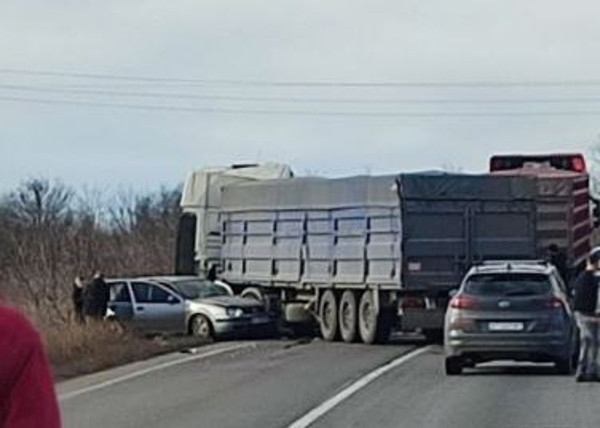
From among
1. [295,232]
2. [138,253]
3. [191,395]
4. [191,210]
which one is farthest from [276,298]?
[138,253]

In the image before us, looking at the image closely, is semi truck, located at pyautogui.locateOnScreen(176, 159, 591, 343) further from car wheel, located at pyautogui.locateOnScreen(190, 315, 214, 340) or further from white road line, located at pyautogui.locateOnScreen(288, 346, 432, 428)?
car wheel, located at pyautogui.locateOnScreen(190, 315, 214, 340)

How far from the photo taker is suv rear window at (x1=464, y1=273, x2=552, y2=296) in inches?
962

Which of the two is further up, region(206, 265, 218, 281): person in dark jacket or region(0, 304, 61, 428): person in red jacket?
region(206, 265, 218, 281): person in dark jacket

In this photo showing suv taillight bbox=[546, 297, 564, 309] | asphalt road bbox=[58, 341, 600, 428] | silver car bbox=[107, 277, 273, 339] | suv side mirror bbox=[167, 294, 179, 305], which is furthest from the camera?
suv side mirror bbox=[167, 294, 179, 305]

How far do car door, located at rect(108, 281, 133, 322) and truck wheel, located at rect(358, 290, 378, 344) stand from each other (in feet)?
16.3

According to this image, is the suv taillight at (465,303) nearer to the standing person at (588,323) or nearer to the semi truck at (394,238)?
the standing person at (588,323)

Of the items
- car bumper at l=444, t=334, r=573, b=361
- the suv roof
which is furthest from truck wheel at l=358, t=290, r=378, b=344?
car bumper at l=444, t=334, r=573, b=361

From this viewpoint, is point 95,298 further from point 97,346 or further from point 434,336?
point 434,336

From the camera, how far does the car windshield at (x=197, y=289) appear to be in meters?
35.4

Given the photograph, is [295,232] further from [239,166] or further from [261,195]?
[239,166]

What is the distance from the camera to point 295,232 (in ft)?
116

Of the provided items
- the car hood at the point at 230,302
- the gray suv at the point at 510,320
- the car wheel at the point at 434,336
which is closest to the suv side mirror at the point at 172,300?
the car hood at the point at 230,302

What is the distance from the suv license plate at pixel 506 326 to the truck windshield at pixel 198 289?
475 inches

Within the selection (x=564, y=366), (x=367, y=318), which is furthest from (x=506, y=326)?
(x=367, y=318)
